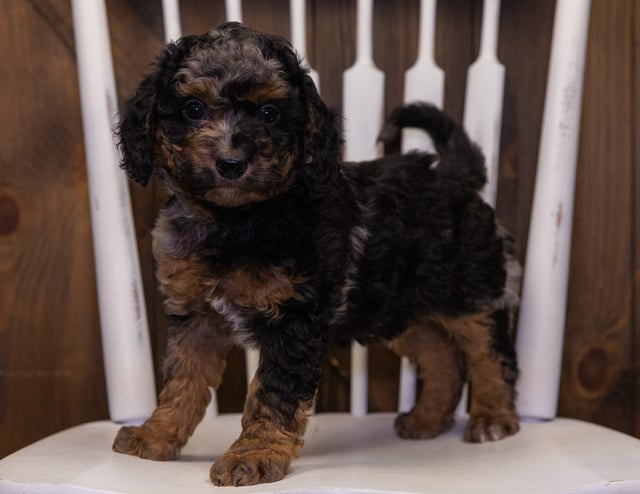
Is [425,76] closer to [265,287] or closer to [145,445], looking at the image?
[265,287]

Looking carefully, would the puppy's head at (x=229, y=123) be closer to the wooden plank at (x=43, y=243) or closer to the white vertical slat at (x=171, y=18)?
the white vertical slat at (x=171, y=18)

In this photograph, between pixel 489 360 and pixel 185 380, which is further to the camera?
pixel 489 360

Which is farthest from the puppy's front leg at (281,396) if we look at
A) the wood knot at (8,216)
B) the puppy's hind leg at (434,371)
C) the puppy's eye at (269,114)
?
the wood knot at (8,216)

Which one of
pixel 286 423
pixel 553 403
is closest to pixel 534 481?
pixel 286 423

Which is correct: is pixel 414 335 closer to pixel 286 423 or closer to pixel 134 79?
pixel 286 423

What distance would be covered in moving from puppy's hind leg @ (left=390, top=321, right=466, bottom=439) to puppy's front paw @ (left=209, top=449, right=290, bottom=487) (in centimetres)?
61

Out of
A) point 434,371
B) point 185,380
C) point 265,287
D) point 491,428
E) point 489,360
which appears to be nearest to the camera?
point 265,287

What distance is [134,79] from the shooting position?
7.50 feet

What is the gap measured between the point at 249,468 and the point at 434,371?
796mm

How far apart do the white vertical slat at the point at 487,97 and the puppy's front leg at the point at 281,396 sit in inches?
29.9

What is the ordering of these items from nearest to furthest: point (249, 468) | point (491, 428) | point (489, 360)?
1. point (249, 468)
2. point (491, 428)
3. point (489, 360)

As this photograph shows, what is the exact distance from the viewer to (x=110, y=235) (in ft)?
6.37

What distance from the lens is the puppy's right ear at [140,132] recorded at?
1.61m

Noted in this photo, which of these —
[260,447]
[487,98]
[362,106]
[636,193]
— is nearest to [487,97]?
[487,98]
